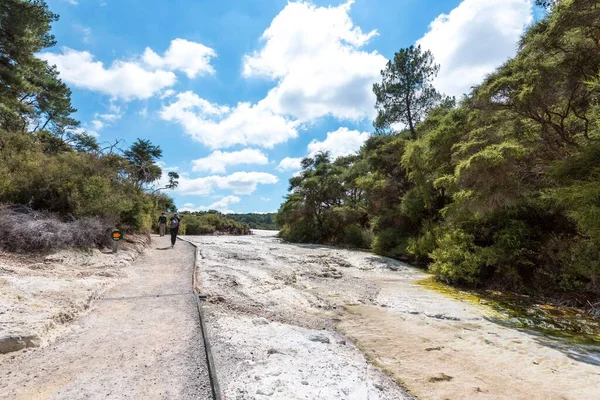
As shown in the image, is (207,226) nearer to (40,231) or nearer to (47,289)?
(40,231)

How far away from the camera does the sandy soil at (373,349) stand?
363cm

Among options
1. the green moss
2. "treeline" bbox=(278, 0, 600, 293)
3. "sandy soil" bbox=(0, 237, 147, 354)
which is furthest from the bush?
"sandy soil" bbox=(0, 237, 147, 354)

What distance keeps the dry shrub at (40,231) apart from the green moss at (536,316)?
11080mm

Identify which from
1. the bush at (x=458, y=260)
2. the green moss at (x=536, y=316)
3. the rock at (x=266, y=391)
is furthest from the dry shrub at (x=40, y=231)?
the bush at (x=458, y=260)

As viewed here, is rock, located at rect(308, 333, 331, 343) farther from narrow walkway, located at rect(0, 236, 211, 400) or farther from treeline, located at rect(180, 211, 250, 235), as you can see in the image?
treeline, located at rect(180, 211, 250, 235)

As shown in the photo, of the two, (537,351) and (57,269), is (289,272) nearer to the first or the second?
(57,269)

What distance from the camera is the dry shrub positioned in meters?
7.88

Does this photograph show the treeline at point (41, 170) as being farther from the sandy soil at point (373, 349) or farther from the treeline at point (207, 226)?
the treeline at point (207, 226)

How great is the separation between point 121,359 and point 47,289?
316cm

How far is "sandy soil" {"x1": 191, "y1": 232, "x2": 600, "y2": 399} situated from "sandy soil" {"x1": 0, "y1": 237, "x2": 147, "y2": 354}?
7.52 ft

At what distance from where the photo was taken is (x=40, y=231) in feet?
26.9

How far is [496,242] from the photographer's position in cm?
1034

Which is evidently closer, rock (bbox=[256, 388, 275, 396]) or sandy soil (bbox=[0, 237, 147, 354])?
rock (bbox=[256, 388, 275, 396])

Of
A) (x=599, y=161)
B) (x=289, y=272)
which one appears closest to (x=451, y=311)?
(x=599, y=161)
